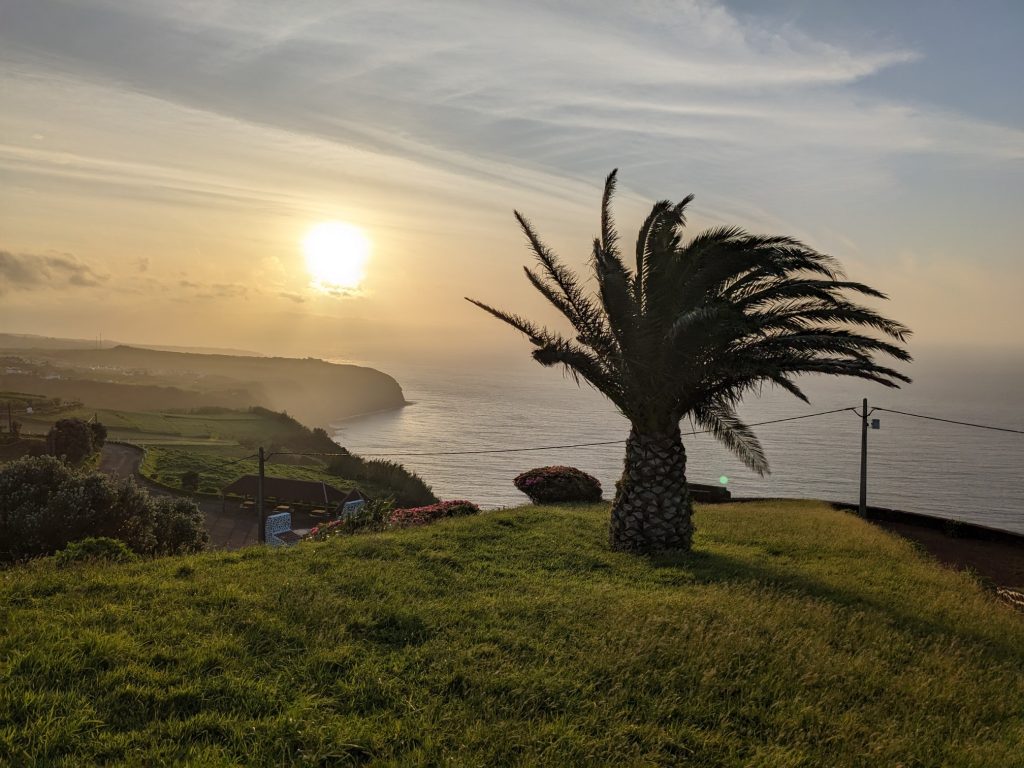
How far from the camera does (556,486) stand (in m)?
23.0

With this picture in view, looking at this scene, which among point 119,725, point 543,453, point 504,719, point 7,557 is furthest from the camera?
point 543,453

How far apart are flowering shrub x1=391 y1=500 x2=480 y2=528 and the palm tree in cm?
575

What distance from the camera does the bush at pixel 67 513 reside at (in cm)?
1569

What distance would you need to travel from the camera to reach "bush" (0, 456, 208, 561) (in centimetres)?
1569

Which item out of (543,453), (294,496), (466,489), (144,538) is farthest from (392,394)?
(144,538)

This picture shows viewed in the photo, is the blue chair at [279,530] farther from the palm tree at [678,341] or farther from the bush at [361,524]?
the palm tree at [678,341]

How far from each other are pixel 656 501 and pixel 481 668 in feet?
26.3

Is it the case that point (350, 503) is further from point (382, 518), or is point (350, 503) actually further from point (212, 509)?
point (382, 518)

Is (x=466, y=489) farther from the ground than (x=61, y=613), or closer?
closer

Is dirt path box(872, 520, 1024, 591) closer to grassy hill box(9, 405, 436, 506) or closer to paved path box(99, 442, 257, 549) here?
paved path box(99, 442, 257, 549)

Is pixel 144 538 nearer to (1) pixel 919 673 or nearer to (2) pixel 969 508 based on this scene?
(1) pixel 919 673

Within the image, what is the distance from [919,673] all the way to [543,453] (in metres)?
73.9

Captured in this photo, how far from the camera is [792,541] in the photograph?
15.7 metres

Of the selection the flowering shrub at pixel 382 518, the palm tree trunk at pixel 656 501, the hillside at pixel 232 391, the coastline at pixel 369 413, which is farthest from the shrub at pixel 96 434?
the coastline at pixel 369 413
